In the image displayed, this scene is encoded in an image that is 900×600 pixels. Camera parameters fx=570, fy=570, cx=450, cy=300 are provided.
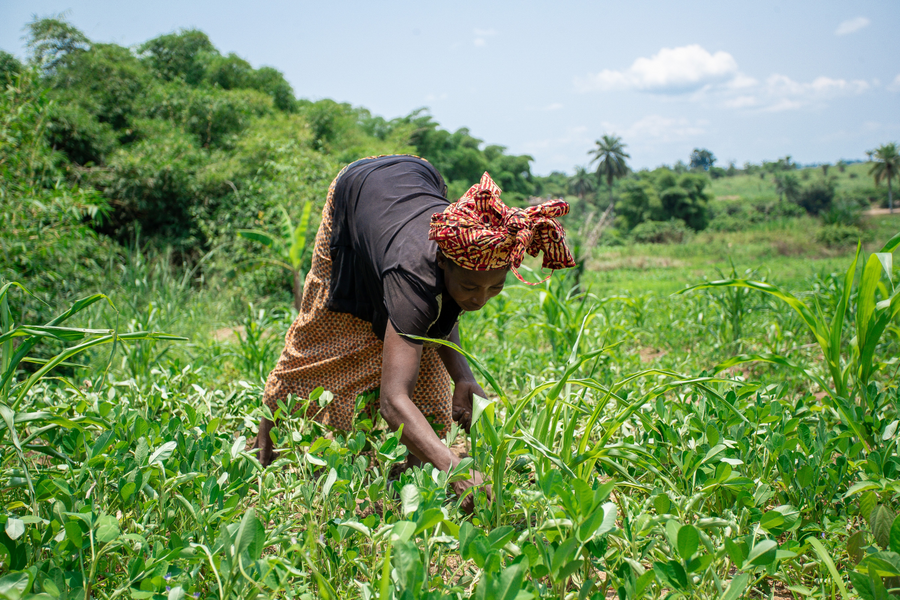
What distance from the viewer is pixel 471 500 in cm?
154

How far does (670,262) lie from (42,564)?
110 feet

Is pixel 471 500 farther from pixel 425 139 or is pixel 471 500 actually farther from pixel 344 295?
pixel 425 139

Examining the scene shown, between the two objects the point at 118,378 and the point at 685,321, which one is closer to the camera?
the point at 118,378

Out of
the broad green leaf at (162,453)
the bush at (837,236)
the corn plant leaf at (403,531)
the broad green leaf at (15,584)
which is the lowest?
the bush at (837,236)

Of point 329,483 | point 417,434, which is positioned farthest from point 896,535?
point 329,483

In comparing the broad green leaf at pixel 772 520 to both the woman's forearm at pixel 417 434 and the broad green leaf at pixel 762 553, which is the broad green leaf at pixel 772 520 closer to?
the broad green leaf at pixel 762 553

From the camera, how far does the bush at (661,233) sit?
4328cm

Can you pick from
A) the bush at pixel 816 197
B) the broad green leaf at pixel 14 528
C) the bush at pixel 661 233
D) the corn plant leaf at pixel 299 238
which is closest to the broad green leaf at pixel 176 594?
the broad green leaf at pixel 14 528

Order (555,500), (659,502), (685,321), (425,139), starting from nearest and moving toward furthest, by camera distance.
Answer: (659,502), (555,500), (685,321), (425,139)

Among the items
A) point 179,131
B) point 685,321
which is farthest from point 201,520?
point 179,131

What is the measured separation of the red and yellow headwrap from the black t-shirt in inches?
5.3

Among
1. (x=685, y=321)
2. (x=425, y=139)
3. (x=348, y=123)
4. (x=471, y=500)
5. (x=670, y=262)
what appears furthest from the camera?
(x=670, y=262)

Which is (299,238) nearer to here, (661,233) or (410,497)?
(410,497)

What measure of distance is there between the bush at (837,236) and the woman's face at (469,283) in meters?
36.8
